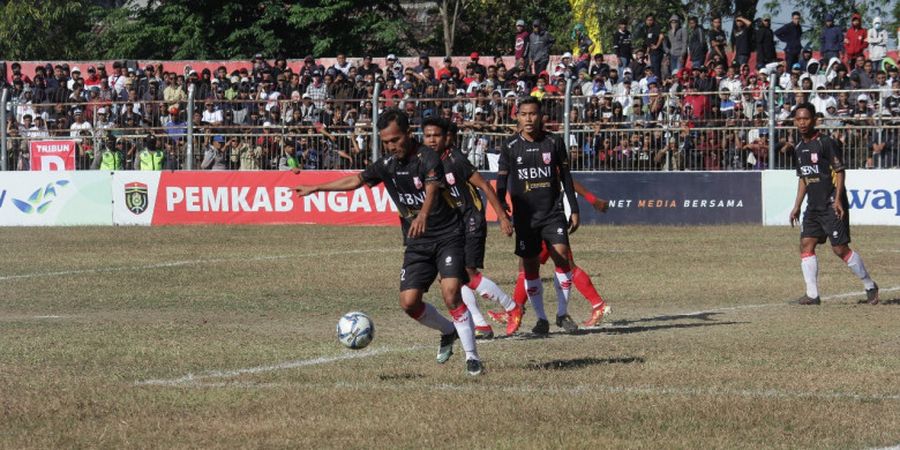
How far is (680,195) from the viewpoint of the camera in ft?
85.5

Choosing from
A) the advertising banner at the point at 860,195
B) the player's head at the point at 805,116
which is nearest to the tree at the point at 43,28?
the advertising banner at the point at 860,195

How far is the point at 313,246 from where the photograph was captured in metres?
22.6

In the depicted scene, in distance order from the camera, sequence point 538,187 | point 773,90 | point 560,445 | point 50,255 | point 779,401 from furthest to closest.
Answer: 1. point 773,90
2. point 50,255
3. point 538,187
4. point 779,401
5. point 560,445

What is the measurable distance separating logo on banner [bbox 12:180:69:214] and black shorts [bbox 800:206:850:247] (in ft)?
59.8

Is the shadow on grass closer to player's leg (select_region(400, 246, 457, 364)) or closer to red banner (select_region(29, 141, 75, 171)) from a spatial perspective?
player's leg (select_region(400, 246, 457, 364))

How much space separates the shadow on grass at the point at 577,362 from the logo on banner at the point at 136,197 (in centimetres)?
1932

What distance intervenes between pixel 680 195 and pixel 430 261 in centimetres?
1684

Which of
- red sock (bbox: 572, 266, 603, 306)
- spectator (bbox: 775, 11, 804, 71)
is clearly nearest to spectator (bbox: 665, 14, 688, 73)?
spectator (bbox: 775, 11, 804, 71)

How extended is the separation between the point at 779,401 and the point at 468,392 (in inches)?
75.8

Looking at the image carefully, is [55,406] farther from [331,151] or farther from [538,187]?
[331,151]

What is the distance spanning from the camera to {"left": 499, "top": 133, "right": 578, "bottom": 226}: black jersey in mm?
12242

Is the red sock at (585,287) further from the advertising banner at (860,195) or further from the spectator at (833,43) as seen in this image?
the spectator at (833,43)

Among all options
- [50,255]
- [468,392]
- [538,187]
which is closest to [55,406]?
[468,392]

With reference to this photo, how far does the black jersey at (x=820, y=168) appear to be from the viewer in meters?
14.6
